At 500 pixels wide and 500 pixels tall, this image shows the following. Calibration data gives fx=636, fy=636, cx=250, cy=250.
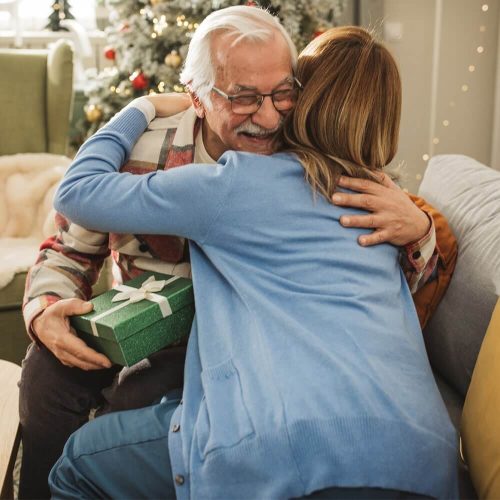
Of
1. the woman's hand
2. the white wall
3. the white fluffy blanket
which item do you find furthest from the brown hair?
the white wall

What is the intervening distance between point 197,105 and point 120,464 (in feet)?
2.63

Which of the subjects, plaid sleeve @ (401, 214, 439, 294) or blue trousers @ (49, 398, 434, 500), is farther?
plaid sleeve @ (401, 214, 439, 294)

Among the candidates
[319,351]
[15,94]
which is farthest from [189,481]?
[15,94]

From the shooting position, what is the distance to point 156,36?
132 inches

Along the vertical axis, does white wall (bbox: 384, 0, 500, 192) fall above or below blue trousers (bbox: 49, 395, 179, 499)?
above

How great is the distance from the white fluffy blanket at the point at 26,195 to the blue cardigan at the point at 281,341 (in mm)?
1428

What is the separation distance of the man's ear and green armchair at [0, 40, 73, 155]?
5.13 ft

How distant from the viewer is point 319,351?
1.04 m

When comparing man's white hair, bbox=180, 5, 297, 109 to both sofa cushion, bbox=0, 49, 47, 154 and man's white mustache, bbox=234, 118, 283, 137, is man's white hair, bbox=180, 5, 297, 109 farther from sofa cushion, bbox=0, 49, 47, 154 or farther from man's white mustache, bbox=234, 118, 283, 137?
sofa cushion, bbox=0, 49, 47, 154

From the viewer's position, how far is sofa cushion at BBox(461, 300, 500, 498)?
103 cm

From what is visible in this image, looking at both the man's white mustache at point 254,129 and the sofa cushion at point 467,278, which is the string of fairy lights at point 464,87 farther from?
the man's white mustache at point 254,129

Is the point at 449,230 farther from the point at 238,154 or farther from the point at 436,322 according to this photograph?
the point at 238,154

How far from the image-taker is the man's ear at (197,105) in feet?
4.79

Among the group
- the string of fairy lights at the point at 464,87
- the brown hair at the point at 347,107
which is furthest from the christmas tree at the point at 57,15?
the brown hair at the point at 347,107
